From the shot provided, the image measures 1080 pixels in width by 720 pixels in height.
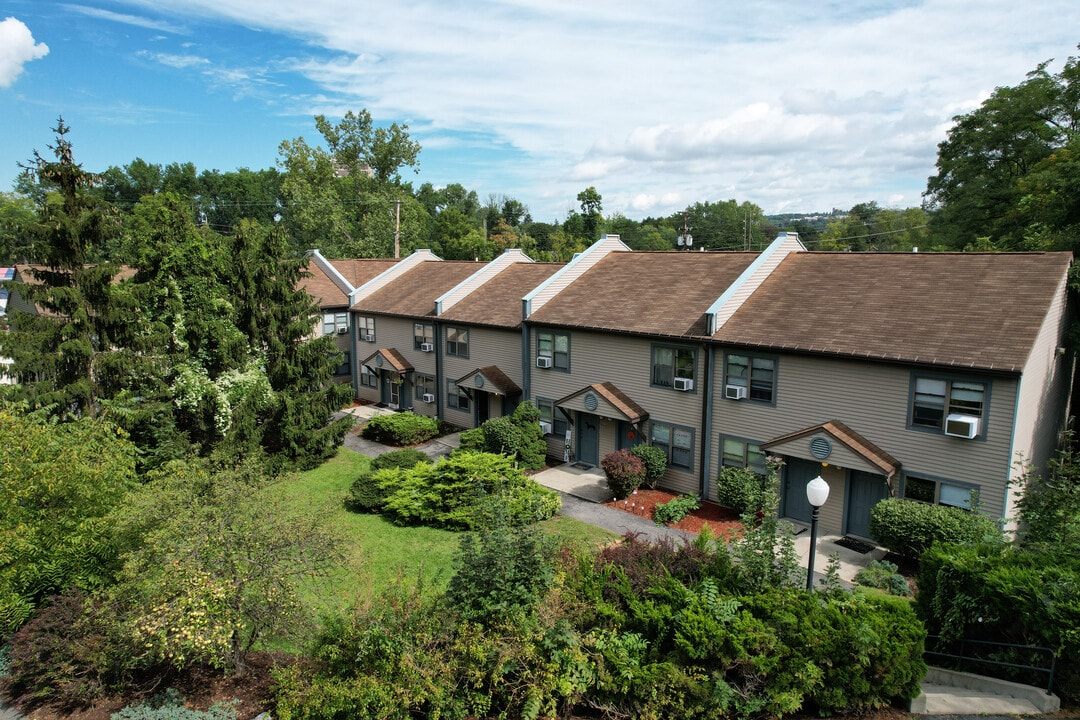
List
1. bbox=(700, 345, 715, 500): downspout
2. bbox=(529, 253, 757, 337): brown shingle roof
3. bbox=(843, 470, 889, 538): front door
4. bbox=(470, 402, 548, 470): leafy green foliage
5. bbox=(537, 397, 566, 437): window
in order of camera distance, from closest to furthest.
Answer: bbox=(843, 470, 889, 538): front door → bbox=(700, 345, 715, 500): downspout → bbox=(529, 253, 757, 337): brown shingle roof → bbox=(470, 402, 548, 470): leafy green foliage → bbox=(537, 397, 566, 437): window

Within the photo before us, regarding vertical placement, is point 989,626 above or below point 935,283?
below

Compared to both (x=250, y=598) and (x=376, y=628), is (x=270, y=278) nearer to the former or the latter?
(x=250, y=598)

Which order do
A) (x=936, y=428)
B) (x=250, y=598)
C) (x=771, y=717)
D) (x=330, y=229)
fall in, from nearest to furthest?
(x=771, y=717) < (x=250, y=598) < (x=936, y=428) < (x=330, y=229)

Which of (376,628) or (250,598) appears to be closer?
(376,628)

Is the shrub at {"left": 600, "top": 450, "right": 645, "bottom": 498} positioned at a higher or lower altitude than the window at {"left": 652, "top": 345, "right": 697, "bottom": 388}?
lower

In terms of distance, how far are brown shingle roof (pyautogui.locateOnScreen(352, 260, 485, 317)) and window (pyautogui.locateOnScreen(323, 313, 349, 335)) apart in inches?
64.0

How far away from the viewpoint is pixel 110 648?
31.9ft

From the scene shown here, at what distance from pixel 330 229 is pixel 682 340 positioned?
40.9m

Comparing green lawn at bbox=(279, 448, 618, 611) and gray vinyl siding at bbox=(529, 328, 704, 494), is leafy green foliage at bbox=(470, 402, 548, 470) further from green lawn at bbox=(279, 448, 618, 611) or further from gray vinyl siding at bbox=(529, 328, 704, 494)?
green lawn at bbox=(279, 448, 618, 611)

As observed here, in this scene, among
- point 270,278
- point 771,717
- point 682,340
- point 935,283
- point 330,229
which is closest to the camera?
point 771,717

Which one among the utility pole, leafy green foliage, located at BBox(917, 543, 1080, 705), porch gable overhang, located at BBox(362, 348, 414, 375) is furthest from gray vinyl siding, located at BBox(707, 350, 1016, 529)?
the utility pole

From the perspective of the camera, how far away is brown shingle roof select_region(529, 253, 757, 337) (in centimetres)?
1983

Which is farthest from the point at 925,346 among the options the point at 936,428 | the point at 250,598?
the point at 250,598

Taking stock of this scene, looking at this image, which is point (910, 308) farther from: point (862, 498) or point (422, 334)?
point (422, 334)
